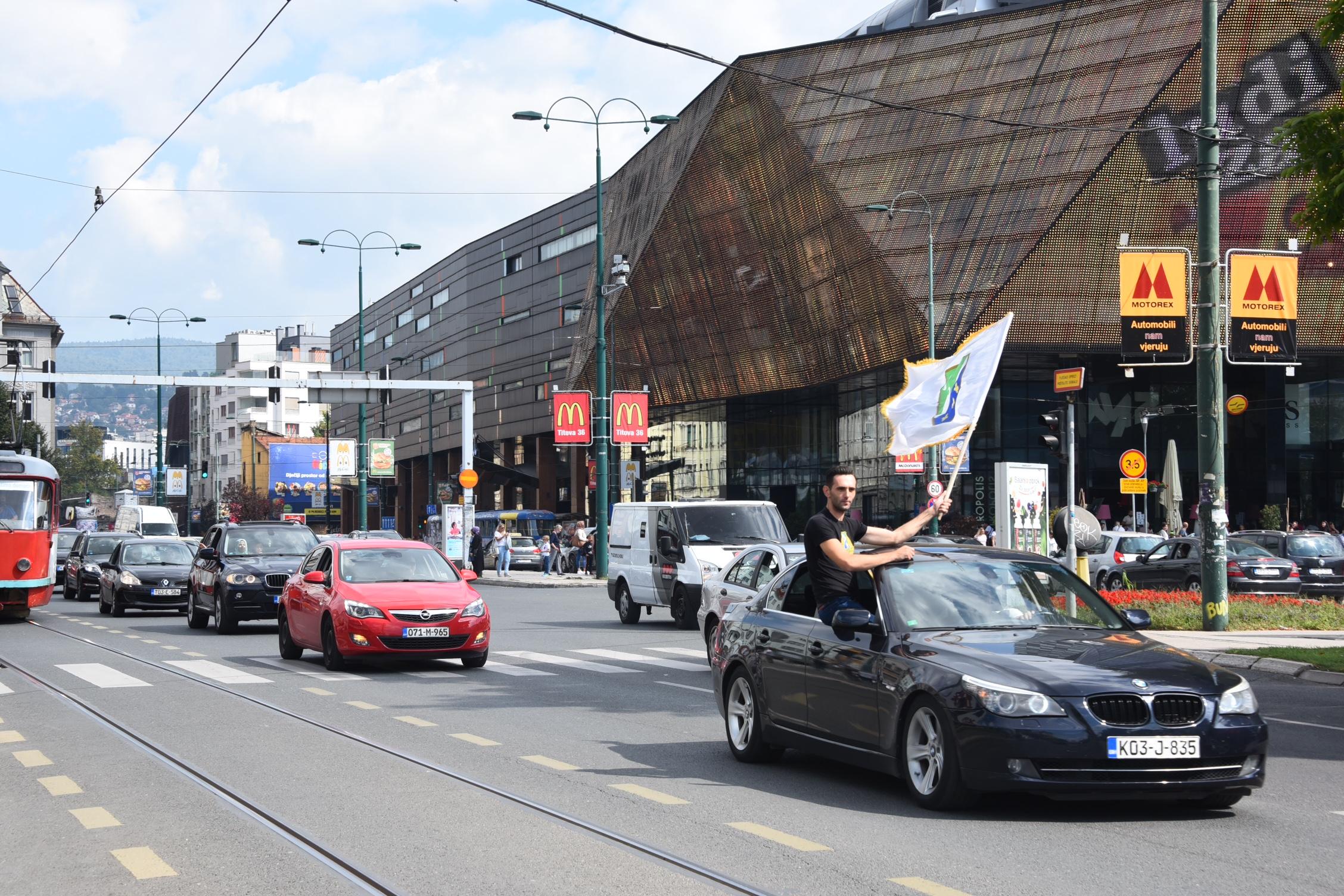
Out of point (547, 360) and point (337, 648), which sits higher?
point (547, 360)

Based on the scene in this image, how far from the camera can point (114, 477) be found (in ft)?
637

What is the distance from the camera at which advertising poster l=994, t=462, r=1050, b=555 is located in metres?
22.6

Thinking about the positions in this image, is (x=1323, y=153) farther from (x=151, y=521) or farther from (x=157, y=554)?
(x=151, y=521)

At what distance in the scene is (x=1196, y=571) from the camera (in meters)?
31.5

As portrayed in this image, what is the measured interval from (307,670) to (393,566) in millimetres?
1596

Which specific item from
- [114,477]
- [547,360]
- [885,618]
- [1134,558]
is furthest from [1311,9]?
[114,477]

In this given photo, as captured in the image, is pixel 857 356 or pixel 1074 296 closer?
pixel 1074 296

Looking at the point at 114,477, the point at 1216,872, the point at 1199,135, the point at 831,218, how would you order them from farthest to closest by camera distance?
1. the point at 114,477
2. the point at 831,218
3. the point at 1199,135
4. the point at 1216,872

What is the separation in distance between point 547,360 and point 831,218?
132 ft

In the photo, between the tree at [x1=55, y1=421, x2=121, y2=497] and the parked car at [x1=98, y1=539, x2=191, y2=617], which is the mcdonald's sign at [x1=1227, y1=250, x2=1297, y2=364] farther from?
the tree at [x1=55, y1=421, x2=121, y2=497]

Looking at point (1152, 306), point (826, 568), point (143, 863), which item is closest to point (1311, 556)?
point (1152, 306)

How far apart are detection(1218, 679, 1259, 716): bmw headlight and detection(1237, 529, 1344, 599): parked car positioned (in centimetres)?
2348

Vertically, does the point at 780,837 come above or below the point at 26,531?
below

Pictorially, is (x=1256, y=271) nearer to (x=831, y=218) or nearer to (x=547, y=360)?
(x=831, y=218)
